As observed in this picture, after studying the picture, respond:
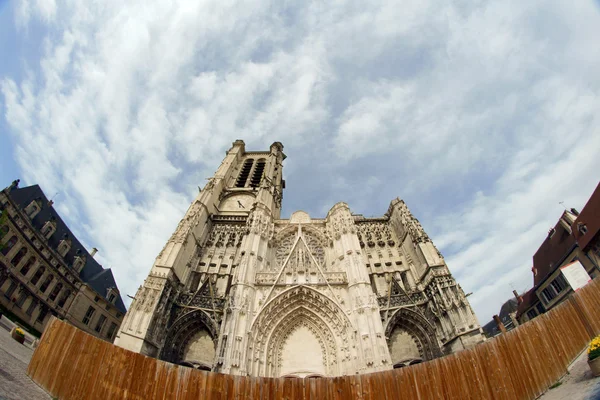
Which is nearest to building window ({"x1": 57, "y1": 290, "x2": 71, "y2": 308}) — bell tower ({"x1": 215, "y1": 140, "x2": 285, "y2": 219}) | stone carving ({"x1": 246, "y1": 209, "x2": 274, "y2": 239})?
bell tower ({"x1": 215, "y1": 140, "x2": 285, "y2": 219})

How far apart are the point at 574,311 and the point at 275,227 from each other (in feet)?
57.9

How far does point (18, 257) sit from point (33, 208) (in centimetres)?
491

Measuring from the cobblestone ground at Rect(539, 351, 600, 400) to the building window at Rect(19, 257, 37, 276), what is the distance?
31.4 meters

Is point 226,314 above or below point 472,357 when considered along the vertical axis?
above

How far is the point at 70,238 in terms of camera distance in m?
27.2

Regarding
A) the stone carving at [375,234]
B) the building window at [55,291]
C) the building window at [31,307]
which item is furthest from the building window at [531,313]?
the building window at [55,291]

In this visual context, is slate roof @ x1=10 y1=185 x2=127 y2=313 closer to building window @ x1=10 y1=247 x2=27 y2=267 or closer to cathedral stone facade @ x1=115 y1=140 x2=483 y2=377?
building window @ x1=10 y1=247 x2=27 y2=267

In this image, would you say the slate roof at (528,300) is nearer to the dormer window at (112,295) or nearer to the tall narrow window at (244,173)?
the tall narrow window at (244,173)

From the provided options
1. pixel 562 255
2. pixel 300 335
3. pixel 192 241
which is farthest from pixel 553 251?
pixel 192 241

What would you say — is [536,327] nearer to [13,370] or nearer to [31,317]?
[13,370]

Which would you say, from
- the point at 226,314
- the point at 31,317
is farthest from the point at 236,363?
the point at 31,317

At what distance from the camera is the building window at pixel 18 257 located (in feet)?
66.0

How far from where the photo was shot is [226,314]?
1430cm

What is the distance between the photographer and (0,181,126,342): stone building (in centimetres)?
1972
